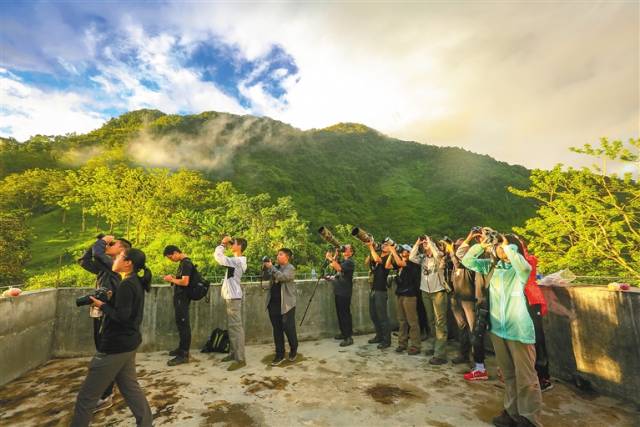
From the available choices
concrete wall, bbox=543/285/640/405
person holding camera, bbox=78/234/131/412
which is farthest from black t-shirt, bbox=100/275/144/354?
concrete wall, bbox=543/285/640/405

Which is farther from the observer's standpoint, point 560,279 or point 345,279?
point 345,279

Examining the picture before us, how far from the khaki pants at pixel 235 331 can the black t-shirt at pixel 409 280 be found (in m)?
3.06

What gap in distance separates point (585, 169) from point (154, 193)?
94.9 ft

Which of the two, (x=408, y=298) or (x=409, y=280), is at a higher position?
(x=409, y=280)

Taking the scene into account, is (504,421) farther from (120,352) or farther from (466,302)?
(120,352)

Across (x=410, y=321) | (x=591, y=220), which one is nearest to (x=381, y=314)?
(x=410, y=321)

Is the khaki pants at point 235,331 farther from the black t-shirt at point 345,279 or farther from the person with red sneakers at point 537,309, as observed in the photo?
the person with red sneakers at point 537,309

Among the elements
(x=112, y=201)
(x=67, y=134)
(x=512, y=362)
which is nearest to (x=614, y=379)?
(x=512, y=362)

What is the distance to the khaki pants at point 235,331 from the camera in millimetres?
5340

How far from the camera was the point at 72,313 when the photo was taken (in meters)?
5.93

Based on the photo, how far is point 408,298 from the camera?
6.04 meters

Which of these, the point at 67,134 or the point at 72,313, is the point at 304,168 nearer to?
the point at 67,134

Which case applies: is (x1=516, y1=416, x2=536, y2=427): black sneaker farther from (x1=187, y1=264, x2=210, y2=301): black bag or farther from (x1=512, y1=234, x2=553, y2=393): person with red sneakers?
(x1=187, y1=264, x2=210, y2=301): black bag

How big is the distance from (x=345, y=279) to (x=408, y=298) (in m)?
1.34
